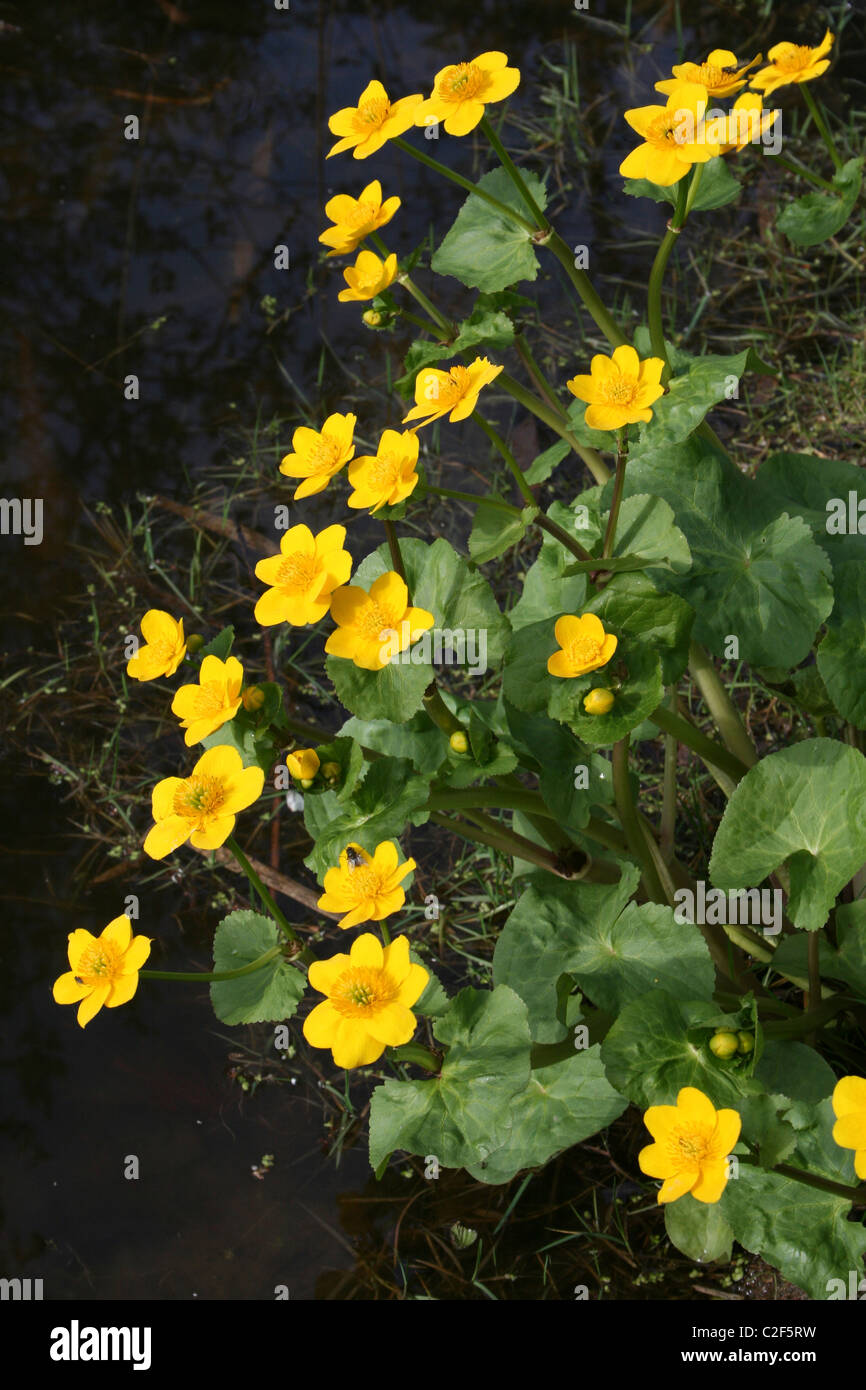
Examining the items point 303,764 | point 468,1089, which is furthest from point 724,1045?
point 303,764

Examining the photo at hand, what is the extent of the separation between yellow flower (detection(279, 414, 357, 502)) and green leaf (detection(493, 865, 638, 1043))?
71cm

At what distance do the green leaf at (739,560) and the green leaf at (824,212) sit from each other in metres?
0.51

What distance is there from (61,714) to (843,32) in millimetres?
2897

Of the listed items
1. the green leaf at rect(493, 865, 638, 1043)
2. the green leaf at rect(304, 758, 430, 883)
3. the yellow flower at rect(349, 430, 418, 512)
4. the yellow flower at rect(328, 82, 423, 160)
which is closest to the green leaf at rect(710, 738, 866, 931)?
the green leaf at rect(493, 865, 638, 1043)

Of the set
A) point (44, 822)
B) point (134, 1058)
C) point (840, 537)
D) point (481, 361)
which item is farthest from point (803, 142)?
Answer: point (134, 1058)

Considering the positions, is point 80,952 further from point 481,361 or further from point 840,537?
point 840,537

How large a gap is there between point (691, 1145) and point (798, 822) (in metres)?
0.55

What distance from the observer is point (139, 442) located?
3.36 meters

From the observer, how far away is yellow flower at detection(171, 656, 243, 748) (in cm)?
149

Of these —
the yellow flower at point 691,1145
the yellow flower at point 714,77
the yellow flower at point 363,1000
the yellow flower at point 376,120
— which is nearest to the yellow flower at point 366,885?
the yellow flower at point 363,1000

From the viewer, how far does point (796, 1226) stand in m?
1.65

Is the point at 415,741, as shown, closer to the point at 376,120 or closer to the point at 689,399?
the point at 689,399

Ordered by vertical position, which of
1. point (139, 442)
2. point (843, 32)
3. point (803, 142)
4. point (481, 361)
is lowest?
point (481, 361)

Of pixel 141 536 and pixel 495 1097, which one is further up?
pixel 141 536
